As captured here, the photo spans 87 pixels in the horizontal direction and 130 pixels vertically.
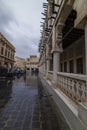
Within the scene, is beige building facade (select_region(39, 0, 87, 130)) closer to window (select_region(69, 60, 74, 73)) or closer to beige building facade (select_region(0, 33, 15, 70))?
window (select_region(69, 60, 74, 73))

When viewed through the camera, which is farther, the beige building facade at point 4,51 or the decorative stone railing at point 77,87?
the beige building facade at point 4,51

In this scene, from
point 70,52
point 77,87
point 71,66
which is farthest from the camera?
point 71,66

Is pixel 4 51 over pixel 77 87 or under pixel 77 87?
over

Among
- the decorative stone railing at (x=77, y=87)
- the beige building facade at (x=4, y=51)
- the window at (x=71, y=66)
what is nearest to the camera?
the decorative stone railing at (x=77, y=87)

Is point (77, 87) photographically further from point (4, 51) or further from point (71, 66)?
point (4, 51)

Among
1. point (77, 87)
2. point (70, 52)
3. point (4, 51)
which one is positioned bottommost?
point (77, 87)

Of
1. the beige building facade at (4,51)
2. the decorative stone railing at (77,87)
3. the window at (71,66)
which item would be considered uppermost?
the beige building facade at (4,51)

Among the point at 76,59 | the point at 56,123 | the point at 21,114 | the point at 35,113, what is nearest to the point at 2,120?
the point at 21,114

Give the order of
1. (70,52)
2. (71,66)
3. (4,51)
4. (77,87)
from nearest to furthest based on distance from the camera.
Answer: (77,87) < (70,52) < (71,66) < (4,51)

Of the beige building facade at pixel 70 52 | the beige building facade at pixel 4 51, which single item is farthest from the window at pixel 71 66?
the beige building facade at pixel 4 51

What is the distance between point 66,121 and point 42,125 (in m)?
0.77

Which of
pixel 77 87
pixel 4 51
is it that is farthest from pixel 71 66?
pixel 4 51

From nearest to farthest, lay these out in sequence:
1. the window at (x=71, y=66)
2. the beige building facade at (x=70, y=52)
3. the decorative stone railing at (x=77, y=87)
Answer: the beige building facade at (x=70, y=52) < the decorative stone railing at (x=77, y=87) < the window at (x=71, y=66)

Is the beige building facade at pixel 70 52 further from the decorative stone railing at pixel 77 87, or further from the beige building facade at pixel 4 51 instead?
the beige building facade at pixel 4 51
